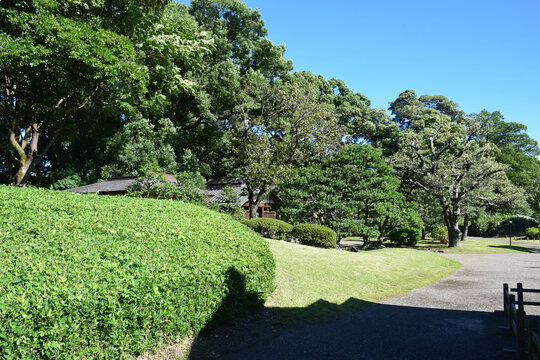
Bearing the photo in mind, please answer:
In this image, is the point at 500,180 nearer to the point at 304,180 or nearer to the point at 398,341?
the point at 304,180

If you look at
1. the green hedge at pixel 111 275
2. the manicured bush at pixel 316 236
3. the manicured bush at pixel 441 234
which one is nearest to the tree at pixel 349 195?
the manicured bush at pixel 316 236

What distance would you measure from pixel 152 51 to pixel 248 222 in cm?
884

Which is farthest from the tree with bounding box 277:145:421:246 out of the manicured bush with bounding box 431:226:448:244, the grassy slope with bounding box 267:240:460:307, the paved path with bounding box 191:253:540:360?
the manicured bush with bounding box 431:226:448:244

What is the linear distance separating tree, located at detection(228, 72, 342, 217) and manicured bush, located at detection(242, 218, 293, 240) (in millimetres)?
5999

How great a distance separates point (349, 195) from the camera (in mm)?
19047

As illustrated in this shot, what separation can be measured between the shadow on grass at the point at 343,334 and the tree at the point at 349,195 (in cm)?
1104

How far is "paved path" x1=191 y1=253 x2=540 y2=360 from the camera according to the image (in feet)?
17.0

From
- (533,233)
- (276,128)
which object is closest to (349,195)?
(276,128)

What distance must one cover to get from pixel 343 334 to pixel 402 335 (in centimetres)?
105

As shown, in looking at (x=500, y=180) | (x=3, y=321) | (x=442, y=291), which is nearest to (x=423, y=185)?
(x=500, y=180)

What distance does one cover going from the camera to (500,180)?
76.9ft

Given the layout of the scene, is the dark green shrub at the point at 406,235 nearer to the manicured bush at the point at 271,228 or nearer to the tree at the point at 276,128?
the tree at the point at 276,128

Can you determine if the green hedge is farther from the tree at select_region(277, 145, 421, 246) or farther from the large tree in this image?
the tree at select_region(277, 145, 421, 246)

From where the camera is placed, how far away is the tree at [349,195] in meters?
18.4
